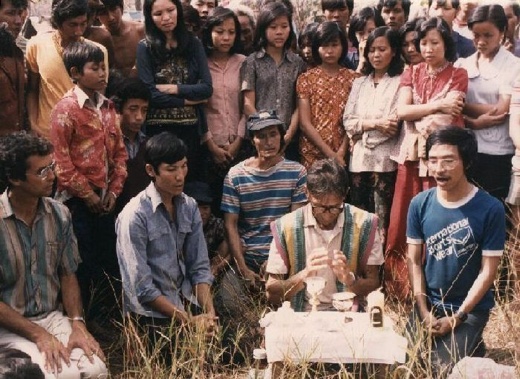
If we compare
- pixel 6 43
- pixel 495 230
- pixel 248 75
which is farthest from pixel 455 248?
pixel 6 43

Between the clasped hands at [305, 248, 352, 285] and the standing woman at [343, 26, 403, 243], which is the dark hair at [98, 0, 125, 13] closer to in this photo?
the standing woman at [343, 26, 403, 243]

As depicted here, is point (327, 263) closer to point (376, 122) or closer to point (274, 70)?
point (376, 122)

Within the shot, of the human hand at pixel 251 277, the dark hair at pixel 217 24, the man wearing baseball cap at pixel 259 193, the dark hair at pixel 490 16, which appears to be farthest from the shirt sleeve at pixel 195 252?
the dark hair at pixel 490 16

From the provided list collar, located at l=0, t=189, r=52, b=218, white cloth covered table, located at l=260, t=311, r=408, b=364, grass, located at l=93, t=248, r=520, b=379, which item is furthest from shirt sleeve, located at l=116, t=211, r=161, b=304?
white cloth covered table, located at l=260, t=311, r=408, b=364

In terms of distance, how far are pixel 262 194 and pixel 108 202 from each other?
0.99 meters

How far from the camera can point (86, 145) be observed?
466cm

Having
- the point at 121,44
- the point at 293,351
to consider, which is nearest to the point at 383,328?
the point at 293,351

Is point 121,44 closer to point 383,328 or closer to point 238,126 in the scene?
point 238,126

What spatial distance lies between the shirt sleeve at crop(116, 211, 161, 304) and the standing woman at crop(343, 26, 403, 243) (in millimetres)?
1740

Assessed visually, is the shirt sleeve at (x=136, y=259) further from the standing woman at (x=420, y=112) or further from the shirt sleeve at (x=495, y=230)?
the shirt sleeve at (x=495, y=230)

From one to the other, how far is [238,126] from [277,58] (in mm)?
562

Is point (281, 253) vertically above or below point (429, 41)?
below

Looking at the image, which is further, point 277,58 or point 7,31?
point 277,58

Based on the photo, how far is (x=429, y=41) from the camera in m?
5.01
